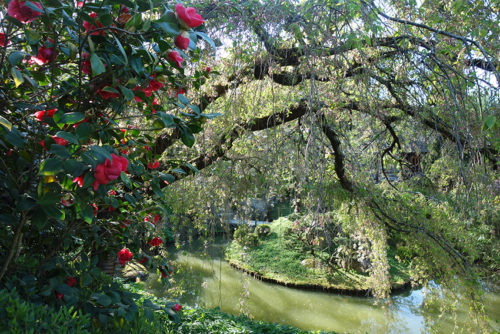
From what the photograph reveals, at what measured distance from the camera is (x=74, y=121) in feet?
2.62

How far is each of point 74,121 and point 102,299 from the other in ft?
2.25

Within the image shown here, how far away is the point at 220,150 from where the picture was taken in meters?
2.76

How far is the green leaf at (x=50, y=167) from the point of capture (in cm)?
70

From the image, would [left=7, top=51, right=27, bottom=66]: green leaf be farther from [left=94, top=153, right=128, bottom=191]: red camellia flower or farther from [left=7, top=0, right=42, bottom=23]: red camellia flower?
[left=94, top=153, right=128, bottom=191]: red camellia flower

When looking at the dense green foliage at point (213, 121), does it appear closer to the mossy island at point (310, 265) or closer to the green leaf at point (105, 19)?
the green leaf at point (105, 19)

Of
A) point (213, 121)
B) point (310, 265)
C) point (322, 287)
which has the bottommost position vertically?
point (322, 287)

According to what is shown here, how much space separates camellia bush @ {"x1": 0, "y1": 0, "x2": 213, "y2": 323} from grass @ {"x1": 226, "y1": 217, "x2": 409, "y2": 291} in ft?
19.2

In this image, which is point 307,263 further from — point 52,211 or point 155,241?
point 52,211

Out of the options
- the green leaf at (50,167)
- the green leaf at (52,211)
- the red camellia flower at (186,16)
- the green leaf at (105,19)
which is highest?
the red camellia flower at (186,16)

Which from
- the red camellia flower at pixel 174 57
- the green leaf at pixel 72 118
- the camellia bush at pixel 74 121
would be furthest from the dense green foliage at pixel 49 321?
the red camellia flower at pixel 174 57

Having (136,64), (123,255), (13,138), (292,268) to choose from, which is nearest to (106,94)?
(136,64)

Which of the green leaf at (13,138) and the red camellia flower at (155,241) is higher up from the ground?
the green leaf at (13,138)

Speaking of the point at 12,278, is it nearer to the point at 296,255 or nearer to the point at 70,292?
the point at 70,292

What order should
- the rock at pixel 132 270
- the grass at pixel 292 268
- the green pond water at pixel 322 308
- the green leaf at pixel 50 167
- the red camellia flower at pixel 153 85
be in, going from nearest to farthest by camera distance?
the green leaf at pixel 50 167 < the red camellia flower at pixel 153 85 < the rock at pixel 132 270 < the green pond water at pixel 322 308 < the grass at pixel 292 268
